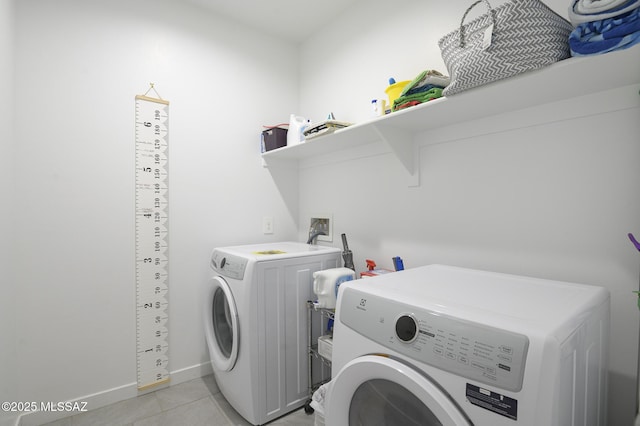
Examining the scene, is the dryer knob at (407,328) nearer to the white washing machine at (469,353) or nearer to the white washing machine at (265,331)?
the white washing machine at (469,353)

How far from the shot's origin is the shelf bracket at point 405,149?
154 centimetres

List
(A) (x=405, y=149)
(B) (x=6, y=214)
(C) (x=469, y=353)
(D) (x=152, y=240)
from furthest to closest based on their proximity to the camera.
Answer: (D) (x=152, y=240) < (A) (x=405, y=149) < (B) (x=6, y=214) < (C) (x=469, y=353)

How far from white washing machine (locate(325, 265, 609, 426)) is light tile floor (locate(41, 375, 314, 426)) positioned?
0.98 m

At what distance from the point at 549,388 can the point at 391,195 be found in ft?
4.22

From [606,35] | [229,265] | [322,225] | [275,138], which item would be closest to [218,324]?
[229,265]

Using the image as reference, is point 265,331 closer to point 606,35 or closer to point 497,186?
point 497,186

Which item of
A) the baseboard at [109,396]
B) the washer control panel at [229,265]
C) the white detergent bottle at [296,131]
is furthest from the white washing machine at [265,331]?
the white detergent bottle at [296,131]

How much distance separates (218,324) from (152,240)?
681 mm

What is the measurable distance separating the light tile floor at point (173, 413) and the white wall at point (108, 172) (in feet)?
0.43

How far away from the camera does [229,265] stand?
1.71m

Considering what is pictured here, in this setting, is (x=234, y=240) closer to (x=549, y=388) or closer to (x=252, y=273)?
(x=252, y=273)

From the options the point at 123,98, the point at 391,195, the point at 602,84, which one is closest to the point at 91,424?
the point at 123,98

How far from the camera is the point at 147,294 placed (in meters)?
1.89

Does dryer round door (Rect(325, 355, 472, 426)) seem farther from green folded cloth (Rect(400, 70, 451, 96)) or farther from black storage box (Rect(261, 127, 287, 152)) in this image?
black storage box (Rect(261, 127, 287, 152))
